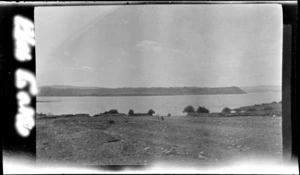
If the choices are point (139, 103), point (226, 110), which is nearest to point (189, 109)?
point (226, 110)

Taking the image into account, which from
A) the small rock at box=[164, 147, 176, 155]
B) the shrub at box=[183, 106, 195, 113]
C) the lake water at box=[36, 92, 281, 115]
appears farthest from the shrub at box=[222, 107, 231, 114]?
the small rock at box=[164, 147, 176, 155]

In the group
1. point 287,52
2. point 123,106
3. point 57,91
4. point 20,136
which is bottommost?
point 20,136

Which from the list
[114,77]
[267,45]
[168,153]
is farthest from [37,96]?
[267,45]

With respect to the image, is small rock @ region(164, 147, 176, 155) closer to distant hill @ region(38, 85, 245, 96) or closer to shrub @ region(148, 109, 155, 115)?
shrub @ region(148, 109, 155, 115)

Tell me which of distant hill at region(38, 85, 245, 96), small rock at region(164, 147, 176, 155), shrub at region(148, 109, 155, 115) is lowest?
small rock at region(164, 147, 176, 155)

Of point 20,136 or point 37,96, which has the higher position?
point 37,96

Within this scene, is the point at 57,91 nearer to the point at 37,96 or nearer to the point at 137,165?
the point at 37,96

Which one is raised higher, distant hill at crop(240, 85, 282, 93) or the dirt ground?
distant hill at crop(240, 85, 282, 93)
